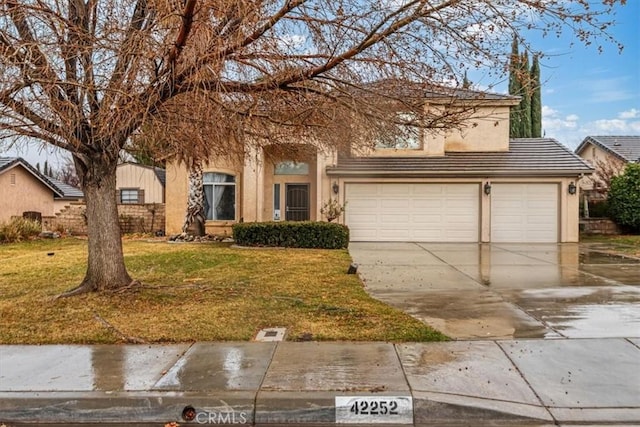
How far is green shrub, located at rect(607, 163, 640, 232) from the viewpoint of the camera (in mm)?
19828

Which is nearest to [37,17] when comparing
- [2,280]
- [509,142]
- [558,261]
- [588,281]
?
[2,280]

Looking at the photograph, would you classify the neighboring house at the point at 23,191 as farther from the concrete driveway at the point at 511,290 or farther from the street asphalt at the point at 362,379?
the street asphalt at the point at 362,379

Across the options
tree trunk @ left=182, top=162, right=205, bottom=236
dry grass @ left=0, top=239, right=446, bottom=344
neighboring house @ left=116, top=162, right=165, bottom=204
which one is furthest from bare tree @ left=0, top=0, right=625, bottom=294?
neighboring house @ left=116, top=162, right=165, bottom=204

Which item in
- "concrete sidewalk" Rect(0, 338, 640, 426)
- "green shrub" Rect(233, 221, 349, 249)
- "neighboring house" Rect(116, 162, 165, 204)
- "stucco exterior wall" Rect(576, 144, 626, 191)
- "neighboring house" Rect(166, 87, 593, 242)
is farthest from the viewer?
"neighboring house" Rect(116, 162, 165, 204)

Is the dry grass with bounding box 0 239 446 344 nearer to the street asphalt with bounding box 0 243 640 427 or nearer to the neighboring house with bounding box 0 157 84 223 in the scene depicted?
the street asphalt with bounding box 0 243 640 427

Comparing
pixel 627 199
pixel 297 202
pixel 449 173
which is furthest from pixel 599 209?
pixel 297 202

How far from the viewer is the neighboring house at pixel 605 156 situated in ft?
76.5

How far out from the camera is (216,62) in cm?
584

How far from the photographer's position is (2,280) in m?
9.68

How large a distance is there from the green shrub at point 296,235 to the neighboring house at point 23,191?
593 inches

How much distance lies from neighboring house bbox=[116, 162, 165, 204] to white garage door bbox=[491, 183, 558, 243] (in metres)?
20.3

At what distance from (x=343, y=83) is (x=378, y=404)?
4.22 meters

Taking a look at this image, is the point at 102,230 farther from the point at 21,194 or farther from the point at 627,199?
the point at 21,194

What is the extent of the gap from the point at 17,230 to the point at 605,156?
101 ft
